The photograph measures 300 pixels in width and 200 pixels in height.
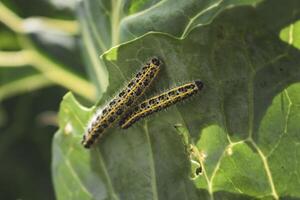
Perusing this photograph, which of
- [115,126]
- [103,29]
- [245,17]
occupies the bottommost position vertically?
[115,126]

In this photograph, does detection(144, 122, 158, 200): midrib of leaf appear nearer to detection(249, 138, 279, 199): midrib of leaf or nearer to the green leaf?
the green leaf

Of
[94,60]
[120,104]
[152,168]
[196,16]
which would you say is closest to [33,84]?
[94,60]

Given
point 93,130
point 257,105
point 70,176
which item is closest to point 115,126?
point 93,130

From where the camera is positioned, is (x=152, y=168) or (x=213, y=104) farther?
(x=152, y=168)

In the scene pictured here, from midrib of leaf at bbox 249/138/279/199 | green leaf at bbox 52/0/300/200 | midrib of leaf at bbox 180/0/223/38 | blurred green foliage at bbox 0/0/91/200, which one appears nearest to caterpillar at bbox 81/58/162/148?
green leaf at bbox 52/0/300/200

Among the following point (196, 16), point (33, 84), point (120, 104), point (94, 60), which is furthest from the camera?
point (33, 84)

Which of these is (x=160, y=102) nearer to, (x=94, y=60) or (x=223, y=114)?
(x=223, y=114)

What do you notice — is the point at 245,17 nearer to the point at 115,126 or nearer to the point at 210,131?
the point at 210,131
